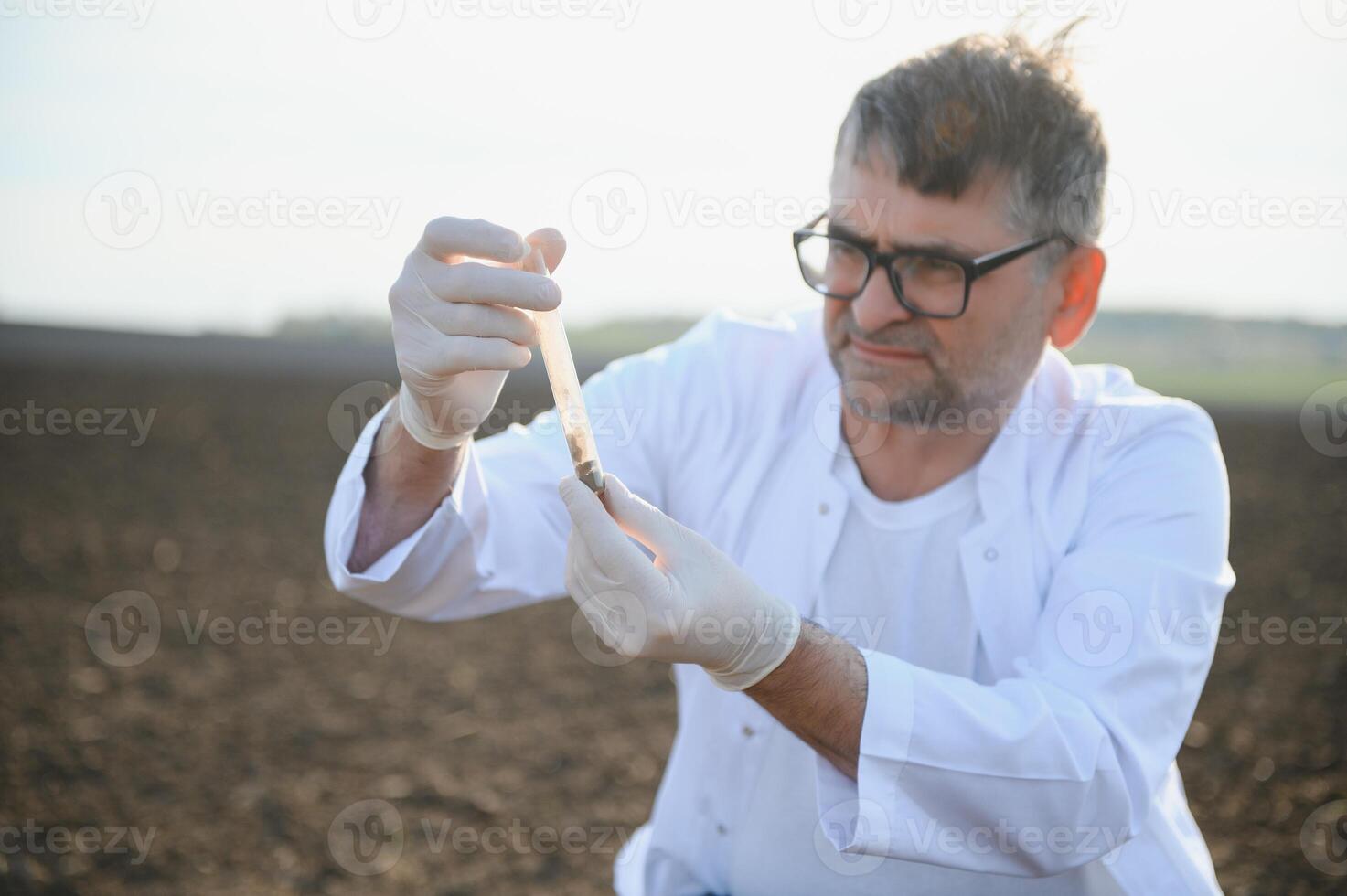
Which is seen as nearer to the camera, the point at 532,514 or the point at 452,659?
the point at 532,514

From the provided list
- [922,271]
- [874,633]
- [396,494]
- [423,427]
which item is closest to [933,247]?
[922,271]

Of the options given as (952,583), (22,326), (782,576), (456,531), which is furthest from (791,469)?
(22,326)

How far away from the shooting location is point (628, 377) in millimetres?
2613

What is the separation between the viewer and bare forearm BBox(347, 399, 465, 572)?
2090mm

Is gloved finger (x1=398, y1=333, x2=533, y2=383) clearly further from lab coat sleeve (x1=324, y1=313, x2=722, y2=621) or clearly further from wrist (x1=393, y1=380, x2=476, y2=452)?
lab coat sleeve (x1=324, y1=313, x2=722, y2=621)

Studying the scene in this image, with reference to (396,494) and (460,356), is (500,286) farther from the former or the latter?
(396,494)

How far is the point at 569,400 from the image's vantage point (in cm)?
181

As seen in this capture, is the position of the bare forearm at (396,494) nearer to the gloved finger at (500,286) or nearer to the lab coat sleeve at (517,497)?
the lab coat sleeve at (517,497)

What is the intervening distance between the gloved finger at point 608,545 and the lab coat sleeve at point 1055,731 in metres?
0.42

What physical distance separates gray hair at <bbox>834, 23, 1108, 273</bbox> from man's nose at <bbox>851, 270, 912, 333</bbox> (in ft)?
0.68

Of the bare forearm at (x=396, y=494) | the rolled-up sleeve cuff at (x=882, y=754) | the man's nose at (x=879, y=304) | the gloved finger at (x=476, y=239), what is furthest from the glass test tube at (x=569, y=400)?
the man's nose at (x=879, y=304)

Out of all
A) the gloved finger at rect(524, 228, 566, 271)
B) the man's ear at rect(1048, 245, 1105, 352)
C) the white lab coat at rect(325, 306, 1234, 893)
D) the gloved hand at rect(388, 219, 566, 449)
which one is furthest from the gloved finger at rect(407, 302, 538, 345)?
the man's ear at rect(1048, 245, 1105, 352)

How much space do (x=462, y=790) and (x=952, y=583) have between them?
2889mm

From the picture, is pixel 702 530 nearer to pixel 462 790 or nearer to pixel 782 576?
pixel 782 576
